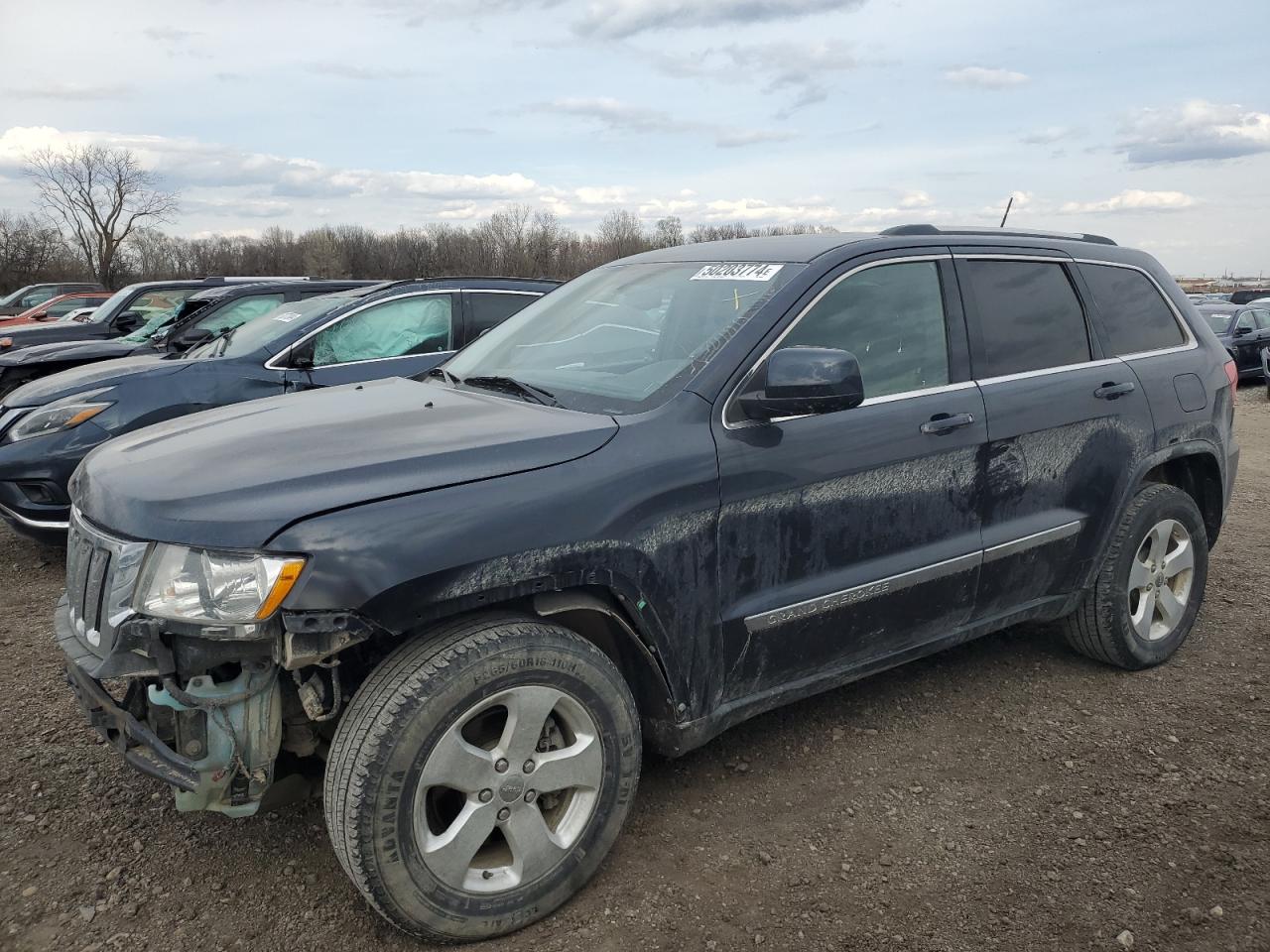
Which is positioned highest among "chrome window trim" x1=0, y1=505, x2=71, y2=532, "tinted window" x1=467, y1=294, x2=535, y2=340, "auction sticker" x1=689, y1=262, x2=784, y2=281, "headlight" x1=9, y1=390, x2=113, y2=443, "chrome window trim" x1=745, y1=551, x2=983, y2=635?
"auction sticker" x1=689, y1=262, x2=784, y2=281

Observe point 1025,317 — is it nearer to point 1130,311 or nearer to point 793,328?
point 1130,311

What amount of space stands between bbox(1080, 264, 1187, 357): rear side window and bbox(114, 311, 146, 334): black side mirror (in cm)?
1190

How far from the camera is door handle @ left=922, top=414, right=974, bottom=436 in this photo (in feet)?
10.4

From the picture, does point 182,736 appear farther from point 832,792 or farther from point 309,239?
point 309,239

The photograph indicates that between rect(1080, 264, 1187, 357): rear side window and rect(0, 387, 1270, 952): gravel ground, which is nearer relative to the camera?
rect(0, 387, 1270, 952): gravel ground

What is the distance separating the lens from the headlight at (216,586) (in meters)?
2.15

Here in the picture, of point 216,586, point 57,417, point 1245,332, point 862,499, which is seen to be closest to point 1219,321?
point 1245,332

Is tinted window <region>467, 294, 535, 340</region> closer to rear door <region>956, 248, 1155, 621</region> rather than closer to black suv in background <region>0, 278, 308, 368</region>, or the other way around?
rear door <region>956, 248, 1155, 621</region>

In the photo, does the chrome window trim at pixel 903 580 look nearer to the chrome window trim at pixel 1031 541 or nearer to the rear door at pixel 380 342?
the chrome window trim at pixel 1031 541

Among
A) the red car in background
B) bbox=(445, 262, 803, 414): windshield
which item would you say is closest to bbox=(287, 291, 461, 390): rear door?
bbox=(445, 262, 803, 414): windshield

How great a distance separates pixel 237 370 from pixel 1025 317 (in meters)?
4.76

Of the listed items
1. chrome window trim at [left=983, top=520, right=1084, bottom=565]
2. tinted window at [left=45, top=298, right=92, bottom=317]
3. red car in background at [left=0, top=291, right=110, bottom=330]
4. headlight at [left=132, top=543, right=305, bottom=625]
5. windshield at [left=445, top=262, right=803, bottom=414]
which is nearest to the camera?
headlight at [left=132, top=543, right=305, bottom=625]

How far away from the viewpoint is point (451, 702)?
2.27 metres

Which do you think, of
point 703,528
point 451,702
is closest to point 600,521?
point 703,528
